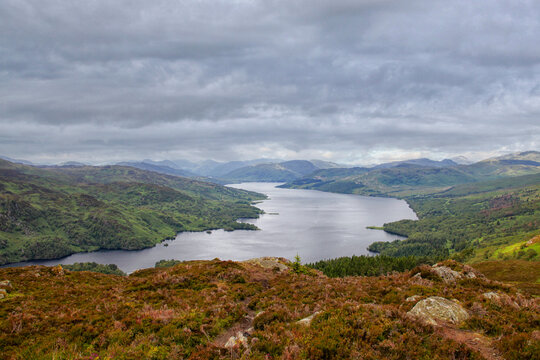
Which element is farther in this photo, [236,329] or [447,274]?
[447,274]

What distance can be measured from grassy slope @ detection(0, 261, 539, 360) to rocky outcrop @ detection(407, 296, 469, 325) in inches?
31.7

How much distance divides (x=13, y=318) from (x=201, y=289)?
1357cm

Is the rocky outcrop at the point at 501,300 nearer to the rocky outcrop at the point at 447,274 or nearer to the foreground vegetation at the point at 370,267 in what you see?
the rocky outcrop at the point at 447,274

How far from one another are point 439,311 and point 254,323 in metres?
11.6

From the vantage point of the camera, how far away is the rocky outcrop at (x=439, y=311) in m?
15.2

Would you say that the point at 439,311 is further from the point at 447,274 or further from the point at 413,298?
the point at 447,274

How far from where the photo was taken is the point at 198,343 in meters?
13.5

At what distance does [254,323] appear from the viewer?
15.3 metres

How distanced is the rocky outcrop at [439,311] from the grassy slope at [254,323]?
81cm

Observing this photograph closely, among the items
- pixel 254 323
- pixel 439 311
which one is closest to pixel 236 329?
pixel 254 323

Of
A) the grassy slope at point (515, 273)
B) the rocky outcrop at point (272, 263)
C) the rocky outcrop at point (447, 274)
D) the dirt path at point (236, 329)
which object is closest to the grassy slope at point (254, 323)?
the dirt path at point (236, 329)

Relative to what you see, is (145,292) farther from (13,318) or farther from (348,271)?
(348,271)

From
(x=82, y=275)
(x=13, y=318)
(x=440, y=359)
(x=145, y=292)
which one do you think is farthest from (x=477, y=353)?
(x=82, y=275)

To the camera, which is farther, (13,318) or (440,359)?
(13,318)
